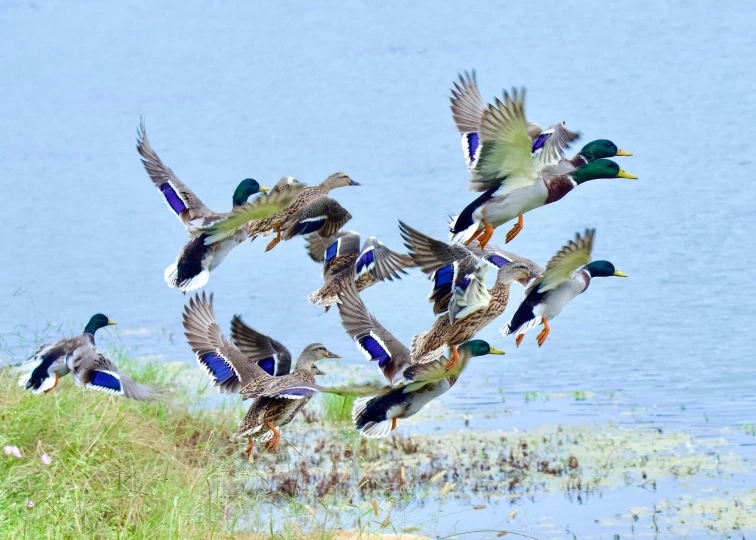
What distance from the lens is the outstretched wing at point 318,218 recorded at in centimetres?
721

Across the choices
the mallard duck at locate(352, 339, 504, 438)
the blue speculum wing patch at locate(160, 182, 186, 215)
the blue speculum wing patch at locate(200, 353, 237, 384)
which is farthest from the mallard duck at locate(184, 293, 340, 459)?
the blue speculum wing patch at locate(160, 182, 186, 215)

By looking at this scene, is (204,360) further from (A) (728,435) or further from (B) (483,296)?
(A) (728,435)

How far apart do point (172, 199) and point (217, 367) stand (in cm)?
150

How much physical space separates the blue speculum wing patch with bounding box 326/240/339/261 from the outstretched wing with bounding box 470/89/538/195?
1.72m

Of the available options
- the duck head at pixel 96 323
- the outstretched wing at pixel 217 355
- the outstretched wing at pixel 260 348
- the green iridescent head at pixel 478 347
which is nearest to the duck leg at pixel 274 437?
the outstretched wing at pixel 217 355

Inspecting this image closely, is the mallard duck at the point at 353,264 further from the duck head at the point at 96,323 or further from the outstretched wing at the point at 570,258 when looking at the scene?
the duck head at the point at 96,323

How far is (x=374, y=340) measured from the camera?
6930 millimetres

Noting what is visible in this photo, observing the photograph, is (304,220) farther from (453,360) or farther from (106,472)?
(106,472)

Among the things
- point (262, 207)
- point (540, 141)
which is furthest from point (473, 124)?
point (262, 207)

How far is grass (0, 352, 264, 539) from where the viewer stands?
22.9 feet

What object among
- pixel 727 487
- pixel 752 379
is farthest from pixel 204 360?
pixel 752 379

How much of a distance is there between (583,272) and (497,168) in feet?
3.62

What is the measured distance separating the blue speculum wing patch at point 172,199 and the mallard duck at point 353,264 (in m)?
0.96

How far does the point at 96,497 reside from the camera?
7320 millimetres
